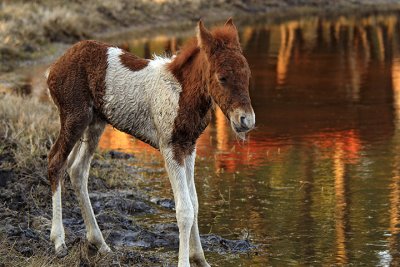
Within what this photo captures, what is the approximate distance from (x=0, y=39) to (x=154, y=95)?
22142 millimetres

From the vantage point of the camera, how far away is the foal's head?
8.12 meters

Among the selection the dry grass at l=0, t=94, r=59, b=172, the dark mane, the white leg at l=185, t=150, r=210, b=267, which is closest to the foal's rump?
the dark mane

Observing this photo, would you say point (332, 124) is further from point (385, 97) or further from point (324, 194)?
point (324, 194)

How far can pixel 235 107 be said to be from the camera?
8.16 meters

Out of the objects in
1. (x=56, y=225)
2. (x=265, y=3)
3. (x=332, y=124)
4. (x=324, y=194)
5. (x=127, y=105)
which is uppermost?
(x=127, y=105)

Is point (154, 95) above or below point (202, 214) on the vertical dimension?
above

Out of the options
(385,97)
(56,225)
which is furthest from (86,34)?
(56,225)

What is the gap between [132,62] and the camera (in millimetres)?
9398

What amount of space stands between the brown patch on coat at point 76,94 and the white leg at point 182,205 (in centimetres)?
111

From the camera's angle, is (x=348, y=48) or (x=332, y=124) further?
(x=348, y=48)

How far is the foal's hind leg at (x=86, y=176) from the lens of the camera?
31.7 feet

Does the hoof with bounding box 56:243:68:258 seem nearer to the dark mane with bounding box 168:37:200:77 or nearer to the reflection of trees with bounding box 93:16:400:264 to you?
the dark mane with bounding box 168:37:200:77

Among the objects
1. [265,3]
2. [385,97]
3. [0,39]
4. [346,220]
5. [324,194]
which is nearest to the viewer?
[346,220]

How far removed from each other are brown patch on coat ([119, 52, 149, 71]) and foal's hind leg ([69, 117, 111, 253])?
620mm
